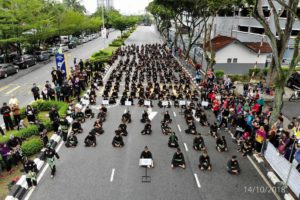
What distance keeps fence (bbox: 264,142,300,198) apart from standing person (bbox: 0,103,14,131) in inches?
606

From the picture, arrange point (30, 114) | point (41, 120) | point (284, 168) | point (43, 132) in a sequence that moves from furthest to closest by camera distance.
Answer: point (41, 120), point (30, 114), point (43, 132), point (284, 168)

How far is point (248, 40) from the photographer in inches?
1801

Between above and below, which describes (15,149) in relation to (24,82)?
above

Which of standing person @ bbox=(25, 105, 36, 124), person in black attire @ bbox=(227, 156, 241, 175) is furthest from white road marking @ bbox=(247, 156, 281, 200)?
standing person @ bbox=(25, 105, 36, 124)

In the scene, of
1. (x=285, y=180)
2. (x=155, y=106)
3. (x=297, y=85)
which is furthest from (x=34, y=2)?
(x=285, y=180)

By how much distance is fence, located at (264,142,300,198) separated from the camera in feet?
35.5

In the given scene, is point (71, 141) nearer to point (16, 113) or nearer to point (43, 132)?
point (43, 132)

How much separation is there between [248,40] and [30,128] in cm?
3964

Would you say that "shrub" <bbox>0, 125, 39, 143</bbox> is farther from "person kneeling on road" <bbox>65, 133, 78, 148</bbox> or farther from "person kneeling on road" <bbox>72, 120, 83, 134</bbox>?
"person kneeling on road" <bbox>65, 133, 78, 148</bbox>

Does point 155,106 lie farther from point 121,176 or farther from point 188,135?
point 121,176

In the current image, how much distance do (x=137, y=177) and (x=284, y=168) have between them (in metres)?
6.47

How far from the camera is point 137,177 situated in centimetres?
1256

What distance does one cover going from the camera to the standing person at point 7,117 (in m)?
17.1

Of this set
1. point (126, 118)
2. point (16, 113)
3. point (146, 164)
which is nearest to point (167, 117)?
point (126, 118)
